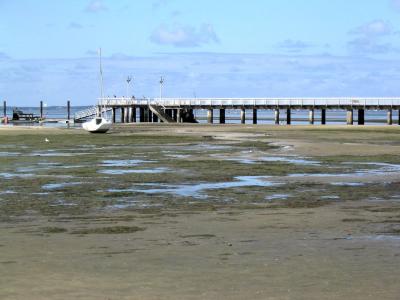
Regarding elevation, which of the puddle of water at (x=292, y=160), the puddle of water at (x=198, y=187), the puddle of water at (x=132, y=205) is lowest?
the puddle of water at (x=292, y=160)

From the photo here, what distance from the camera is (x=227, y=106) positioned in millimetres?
96375

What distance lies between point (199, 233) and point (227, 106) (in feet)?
281

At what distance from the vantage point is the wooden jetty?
284ft

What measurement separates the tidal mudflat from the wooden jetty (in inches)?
2562

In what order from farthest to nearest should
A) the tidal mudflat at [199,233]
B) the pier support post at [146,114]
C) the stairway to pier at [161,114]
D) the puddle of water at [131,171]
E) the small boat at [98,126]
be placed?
→ 1. the pier support post at [146,114]
2. the stairway to pier at [161,114]
3. the small boat at [98,126]
4. the puddle of water at [131,171]
5. the tidal mudflat at [199,233]

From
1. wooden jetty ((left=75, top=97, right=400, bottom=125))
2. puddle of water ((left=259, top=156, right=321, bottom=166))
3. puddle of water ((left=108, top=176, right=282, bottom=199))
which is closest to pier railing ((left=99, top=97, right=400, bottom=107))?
wooden jetty ((left=75, top=97, right=400, bottom=125))

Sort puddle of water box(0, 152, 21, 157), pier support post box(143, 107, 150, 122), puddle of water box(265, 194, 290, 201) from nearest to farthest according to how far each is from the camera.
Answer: puddle of water box(265, 194, 290, 201) < puddle of water box(0, 152, 21, 157) < pier support post box(143, 107, 150, 122)

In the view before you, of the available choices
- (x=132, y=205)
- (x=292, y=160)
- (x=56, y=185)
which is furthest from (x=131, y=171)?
(x=132, y=205)

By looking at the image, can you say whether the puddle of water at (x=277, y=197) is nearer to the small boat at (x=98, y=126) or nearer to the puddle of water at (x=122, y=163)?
the puddle of water at (x=122, y=163)

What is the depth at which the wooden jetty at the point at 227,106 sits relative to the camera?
284ft

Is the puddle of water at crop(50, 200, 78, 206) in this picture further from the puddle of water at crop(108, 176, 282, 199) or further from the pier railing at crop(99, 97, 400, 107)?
the pier railing at crop(99, 97, 400, 107)

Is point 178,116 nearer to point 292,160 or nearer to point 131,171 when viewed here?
point 292,160

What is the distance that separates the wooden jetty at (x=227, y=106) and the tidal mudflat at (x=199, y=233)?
6507 cm

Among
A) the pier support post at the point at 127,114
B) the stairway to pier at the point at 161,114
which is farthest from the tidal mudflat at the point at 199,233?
the pier support post at the point at 127,114
